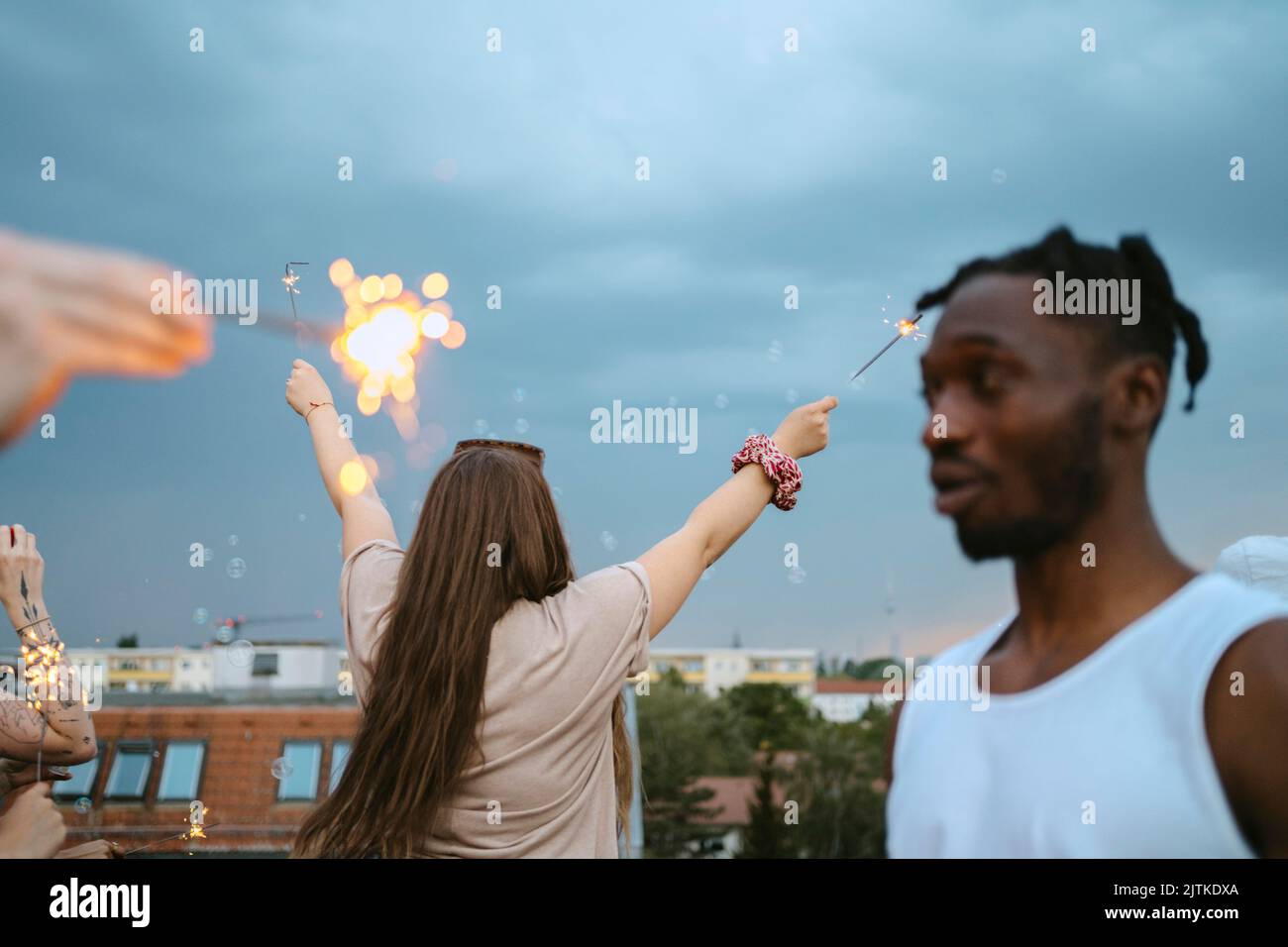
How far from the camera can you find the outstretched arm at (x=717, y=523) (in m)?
2.46

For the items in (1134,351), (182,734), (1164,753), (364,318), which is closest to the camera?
(1164,753)

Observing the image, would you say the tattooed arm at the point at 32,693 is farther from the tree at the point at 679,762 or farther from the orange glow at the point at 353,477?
the tree at the point at 679,762

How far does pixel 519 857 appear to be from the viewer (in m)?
2.32

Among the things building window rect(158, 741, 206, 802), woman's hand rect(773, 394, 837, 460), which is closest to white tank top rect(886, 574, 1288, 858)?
woman's hand rect(773, 394, 837, 460)

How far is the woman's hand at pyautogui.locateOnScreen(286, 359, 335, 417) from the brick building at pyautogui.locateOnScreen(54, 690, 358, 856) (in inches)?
236

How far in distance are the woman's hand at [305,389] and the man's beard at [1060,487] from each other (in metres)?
1.67

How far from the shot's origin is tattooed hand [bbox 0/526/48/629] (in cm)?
321

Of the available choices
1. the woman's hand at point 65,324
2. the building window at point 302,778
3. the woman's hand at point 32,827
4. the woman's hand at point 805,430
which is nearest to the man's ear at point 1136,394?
the woman's hand at point 805,430

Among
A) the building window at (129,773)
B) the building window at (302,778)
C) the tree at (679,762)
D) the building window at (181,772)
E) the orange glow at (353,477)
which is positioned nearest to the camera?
the orange glow at (353,477)
